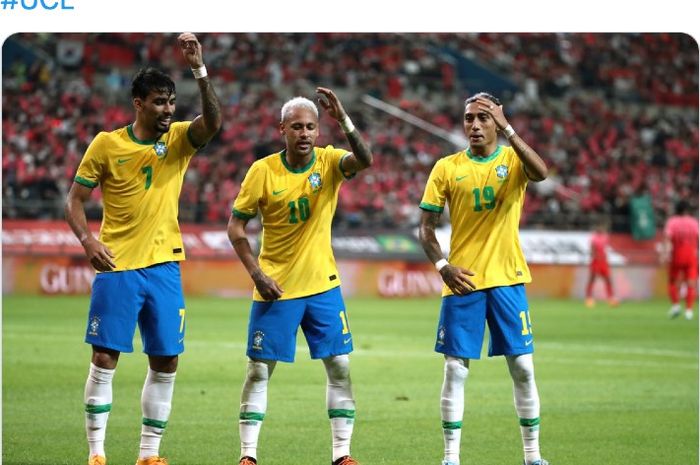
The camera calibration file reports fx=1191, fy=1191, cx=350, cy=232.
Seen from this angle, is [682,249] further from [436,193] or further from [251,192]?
[251,192]

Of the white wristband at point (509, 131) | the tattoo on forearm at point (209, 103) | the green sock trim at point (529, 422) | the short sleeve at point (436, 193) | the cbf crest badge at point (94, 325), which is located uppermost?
the tattoo on forearm at point (209, 103)

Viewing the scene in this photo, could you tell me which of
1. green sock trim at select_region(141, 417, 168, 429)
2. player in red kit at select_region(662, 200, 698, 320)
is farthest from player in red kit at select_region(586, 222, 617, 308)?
green sock trim at select_region(141, 417, 168, 429)

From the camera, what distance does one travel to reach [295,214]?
293 inches

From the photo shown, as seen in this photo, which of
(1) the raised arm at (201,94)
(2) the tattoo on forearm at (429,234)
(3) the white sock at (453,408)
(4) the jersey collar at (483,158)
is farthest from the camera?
(4) the jersey collar at (483,158)

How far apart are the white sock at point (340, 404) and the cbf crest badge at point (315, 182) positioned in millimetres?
1055

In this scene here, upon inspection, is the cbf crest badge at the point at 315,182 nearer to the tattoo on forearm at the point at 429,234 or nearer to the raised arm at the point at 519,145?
the tattoo on forearm at the point at 429,234

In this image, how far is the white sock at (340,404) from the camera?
7.39 metres

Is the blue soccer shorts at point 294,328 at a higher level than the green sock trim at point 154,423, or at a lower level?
higher

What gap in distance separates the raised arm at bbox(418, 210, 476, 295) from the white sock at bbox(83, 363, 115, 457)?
2.15 metres

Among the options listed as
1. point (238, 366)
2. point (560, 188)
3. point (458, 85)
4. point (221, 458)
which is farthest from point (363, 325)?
point (458, 85)

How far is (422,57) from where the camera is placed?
3791cm

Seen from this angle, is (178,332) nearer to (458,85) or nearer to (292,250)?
(292,250)

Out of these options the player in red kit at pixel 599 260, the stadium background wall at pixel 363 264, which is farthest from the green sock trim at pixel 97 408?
the player in red kit at pixel 599 260

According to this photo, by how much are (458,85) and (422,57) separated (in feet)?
4.77
